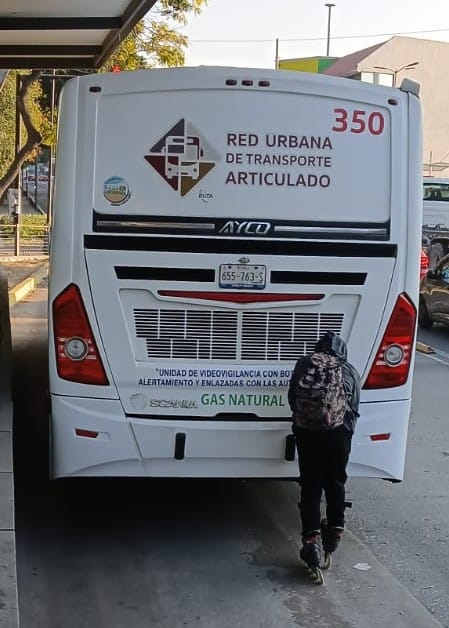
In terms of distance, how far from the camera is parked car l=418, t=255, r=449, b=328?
16.2 metres

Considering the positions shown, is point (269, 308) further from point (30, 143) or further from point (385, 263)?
point (30, 143)

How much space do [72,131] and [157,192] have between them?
619 mm

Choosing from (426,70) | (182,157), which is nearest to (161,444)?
(182,157)

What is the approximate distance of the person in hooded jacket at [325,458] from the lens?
5.46 meters

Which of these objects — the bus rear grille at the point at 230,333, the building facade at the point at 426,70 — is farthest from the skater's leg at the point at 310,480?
the building facade at the point at 426,70

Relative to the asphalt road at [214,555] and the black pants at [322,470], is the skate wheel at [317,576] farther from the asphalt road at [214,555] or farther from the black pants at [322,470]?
the black pants at [322,470]

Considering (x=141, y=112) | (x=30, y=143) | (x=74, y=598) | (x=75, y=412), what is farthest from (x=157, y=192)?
(x=30, y=143)

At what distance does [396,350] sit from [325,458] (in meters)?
0.86

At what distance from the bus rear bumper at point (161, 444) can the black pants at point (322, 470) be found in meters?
0.25

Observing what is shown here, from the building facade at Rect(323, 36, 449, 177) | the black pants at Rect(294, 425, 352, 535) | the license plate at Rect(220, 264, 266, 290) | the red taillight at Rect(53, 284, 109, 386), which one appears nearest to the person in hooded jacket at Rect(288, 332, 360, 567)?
the black pants at Rect(294, 425, 352, 535)

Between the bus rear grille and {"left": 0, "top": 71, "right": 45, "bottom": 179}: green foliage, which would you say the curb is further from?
the bus rear grille

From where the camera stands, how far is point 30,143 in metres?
24.9

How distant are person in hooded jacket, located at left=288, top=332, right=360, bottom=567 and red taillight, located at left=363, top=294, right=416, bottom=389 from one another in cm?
28

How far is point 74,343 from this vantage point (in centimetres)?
558
